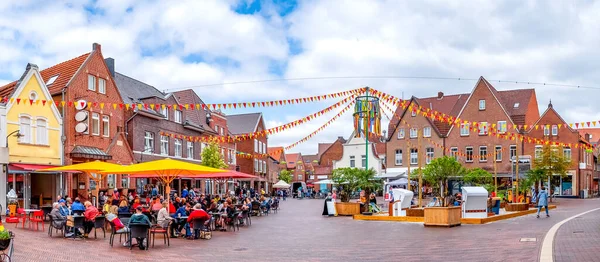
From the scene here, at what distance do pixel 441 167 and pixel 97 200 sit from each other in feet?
60.7

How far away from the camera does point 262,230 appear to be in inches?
802

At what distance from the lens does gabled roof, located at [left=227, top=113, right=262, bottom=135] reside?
6769cm

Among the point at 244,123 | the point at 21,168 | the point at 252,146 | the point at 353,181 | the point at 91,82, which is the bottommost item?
the point at 353,181

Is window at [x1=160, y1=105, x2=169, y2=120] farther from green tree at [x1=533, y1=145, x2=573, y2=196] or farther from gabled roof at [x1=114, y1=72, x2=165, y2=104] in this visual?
green tree at [x1=533, y1=145, x2=573, y2=196]

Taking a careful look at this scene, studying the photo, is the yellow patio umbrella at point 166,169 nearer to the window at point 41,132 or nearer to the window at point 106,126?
the window at point 41,132

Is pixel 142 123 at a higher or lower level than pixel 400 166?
higher

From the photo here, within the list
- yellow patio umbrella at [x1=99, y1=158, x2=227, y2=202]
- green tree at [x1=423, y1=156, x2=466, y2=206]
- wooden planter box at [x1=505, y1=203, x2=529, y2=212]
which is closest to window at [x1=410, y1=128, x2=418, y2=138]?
green tree at [x1=423, y1=156, x2=466, y2=206]

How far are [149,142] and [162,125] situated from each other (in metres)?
2.20

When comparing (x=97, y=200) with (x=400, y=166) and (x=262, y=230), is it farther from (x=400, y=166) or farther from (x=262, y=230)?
(x=400, y=166)

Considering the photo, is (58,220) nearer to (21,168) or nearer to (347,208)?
(21,168)

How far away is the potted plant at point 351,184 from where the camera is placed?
28.3 meters

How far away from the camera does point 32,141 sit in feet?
90.6

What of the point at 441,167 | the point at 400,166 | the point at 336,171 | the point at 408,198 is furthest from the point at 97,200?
the point at 400,166

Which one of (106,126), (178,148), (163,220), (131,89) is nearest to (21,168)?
(106,126)
